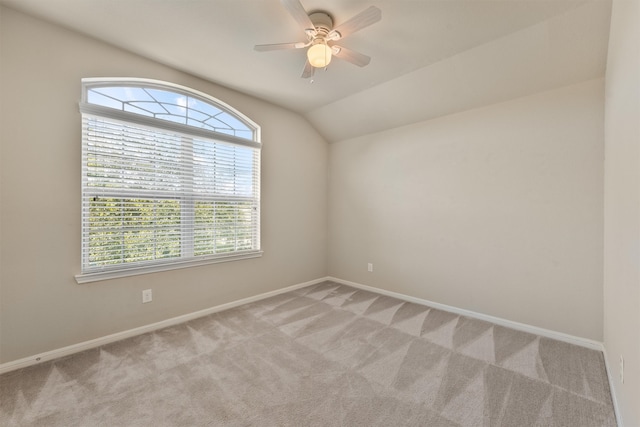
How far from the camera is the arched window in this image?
2338 millimetres

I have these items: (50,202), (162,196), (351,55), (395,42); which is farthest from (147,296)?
(395,42)

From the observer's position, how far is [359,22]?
5.66ft

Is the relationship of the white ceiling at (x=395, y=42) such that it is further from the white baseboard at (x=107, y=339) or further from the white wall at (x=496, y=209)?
the white baseboard at (x=107, y=339)

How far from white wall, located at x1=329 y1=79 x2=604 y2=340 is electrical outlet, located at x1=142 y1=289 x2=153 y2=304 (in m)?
2.67

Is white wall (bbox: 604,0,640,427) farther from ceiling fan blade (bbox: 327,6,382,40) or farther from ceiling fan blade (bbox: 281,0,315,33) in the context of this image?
ceiling fan blade (bbox: 281,0,315,33)

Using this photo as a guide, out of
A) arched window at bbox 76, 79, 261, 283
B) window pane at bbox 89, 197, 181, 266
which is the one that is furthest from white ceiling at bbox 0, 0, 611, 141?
window pane at bbox 89, 197, 181, 266

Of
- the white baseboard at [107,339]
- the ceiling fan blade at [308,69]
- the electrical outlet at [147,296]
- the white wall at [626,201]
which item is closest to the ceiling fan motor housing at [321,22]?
the ceiling fan blade at [308,69]

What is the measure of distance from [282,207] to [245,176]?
0.69m

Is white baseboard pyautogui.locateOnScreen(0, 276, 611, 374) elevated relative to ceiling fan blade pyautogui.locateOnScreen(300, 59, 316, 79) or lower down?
lower down

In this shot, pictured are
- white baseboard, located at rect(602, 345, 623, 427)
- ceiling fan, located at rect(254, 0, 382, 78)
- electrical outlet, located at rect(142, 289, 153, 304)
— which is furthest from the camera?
electrical outlet, located at rect(142, 289, 153, 304)

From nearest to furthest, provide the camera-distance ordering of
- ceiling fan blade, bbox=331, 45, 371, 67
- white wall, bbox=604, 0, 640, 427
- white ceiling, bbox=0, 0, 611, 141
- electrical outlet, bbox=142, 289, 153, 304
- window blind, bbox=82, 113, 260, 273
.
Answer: white wall, bbox=604, 0, 640, 427 < white ceiling, bbox=0, 0, 611, 141 < ceiling fan blade, bbox=331, 45, 371, 67 < window blind, bbox=82, 113, 260, 273 < electrical outlet, bbox=142, 289, 153, 304

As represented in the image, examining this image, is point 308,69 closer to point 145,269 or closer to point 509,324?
point 145,269

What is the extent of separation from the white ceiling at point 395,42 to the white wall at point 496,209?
0.32 meters

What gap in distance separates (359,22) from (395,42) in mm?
733
